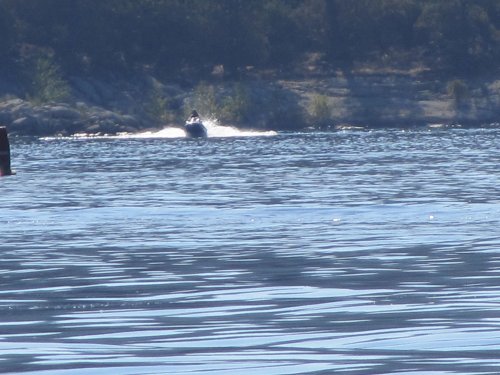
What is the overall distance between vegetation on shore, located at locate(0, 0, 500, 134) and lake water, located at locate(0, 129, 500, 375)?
70138mm

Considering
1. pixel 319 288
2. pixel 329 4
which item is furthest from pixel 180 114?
pixel 319 288

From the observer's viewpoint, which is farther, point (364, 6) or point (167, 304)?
point (364, 6)

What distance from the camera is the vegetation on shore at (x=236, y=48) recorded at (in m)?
111

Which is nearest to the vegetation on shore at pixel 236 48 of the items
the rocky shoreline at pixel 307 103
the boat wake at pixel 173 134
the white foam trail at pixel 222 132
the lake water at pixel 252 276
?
the rocky shoreline at pixel 307 103

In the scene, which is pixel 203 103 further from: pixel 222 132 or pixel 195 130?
pixel 195 130

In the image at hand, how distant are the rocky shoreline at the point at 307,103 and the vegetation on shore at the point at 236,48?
293 millimetres

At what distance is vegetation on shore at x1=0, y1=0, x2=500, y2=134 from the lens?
4373 inches

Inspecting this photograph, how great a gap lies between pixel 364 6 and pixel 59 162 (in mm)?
69893

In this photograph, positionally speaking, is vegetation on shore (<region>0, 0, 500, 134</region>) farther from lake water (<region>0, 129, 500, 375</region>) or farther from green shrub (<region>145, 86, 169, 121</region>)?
lake water (<region>0, 129, 500, 375</region>)

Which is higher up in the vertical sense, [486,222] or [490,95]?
[486,222]

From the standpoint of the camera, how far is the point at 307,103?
373ft

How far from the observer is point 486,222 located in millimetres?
26219

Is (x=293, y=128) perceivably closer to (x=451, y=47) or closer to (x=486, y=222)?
(x=451, y=47)

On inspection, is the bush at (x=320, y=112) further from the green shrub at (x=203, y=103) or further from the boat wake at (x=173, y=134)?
A: the boat wake at (x=173, y=134)
